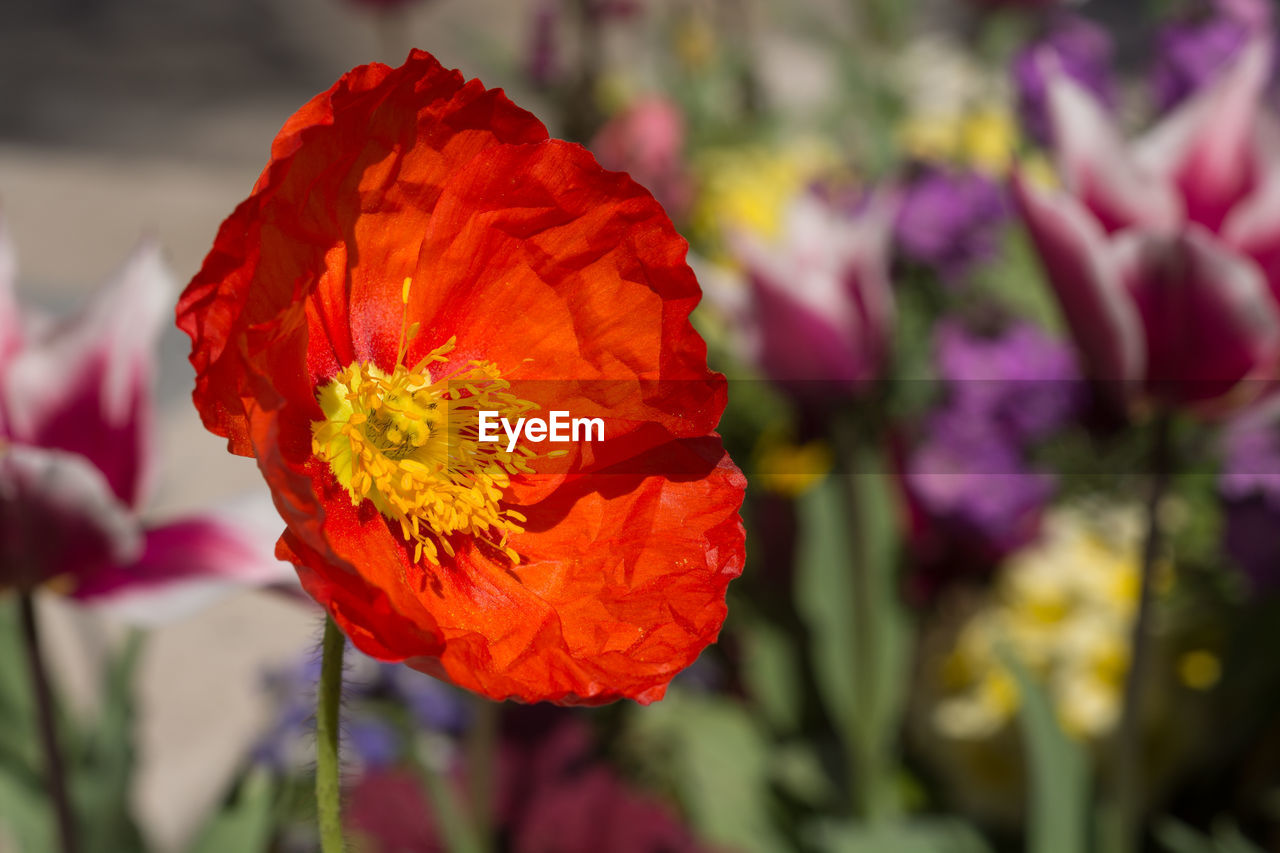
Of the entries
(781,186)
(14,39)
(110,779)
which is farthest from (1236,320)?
(14,39)

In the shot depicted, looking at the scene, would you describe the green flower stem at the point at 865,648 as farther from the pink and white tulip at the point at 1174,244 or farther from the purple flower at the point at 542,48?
the purple flower at the point at 542,48

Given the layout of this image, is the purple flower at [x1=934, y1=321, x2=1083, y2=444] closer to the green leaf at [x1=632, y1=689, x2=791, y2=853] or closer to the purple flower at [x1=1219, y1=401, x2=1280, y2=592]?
the purple flower at [x1=1219, y1=401, x2=1280, y2=592]

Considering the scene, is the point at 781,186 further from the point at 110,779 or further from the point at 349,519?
the point at 349,519

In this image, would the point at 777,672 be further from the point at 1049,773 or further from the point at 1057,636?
the point at 1049,773

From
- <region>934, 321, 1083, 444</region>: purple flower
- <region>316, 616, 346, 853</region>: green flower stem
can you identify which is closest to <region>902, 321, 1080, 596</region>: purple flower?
<region>934, 321, 1083, 444</region>: purple flower

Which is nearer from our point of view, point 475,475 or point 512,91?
point 475,475
